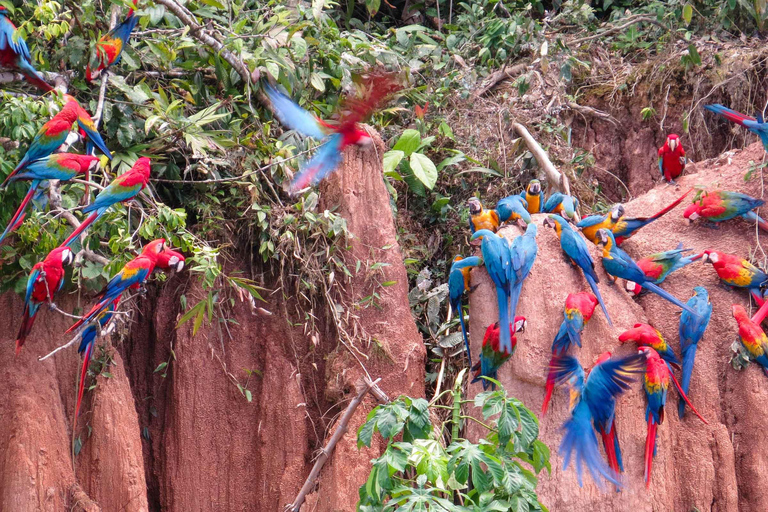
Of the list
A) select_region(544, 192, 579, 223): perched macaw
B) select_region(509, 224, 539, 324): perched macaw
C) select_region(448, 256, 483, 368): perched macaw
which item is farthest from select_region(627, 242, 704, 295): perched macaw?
select_region(448, 256, 483, 368): perched macaw

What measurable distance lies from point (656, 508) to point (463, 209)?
236 centimetres

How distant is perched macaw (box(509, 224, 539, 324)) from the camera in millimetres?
4223

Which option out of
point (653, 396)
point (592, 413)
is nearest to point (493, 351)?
point (592, 413)

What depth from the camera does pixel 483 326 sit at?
438 centimetres

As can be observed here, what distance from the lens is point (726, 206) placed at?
470cm

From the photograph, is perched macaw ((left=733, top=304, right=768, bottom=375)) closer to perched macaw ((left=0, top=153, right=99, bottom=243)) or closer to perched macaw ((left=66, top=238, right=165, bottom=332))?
perched macaw ((left=66, top=238, right=165, bottom=332))

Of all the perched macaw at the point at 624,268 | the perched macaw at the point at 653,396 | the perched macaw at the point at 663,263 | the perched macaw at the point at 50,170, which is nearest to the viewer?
the perched macaw at the point at 50,170

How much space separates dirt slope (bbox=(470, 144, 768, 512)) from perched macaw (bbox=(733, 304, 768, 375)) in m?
0.08

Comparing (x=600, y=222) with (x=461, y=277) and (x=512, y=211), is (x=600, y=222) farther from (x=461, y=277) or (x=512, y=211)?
(x=461, y=277)

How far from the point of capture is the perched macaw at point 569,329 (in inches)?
163

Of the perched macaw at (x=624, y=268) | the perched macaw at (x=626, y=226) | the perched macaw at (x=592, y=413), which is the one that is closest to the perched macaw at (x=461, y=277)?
the perched macaw at (x=592, y=413)

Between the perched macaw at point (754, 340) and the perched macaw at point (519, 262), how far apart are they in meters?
1.13

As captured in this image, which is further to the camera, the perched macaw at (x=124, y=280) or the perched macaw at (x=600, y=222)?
the perched macaw at (x=600, y=222)

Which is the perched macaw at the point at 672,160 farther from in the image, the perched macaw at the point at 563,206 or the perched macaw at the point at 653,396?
the perched macaw at the point at 653,396
